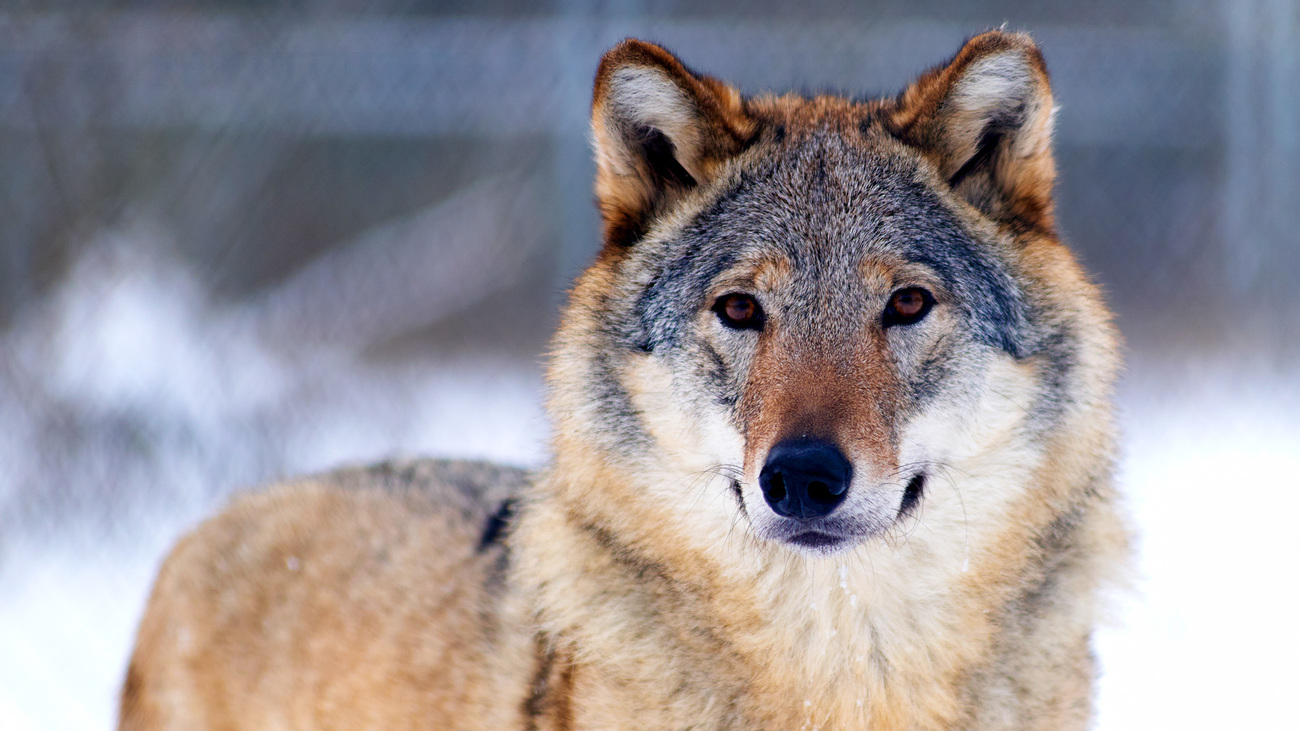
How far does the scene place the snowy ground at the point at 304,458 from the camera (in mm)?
4598

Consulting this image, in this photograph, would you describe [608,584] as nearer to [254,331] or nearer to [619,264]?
[619,264]

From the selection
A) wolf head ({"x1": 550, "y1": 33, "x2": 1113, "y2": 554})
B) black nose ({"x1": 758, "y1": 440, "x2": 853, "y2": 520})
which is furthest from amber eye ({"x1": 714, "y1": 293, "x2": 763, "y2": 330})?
black nose ({"x1": 758, "y1": 440, "x2": 853, "y2": 520})

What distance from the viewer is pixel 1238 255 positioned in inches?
229

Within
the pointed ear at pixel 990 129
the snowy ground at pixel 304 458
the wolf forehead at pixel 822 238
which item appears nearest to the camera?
the wolf forehead at pixel 822 238

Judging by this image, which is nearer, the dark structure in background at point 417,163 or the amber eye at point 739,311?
the amber eye at point 739,311

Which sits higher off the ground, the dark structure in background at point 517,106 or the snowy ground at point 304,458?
the dark structure in background at point 517,106

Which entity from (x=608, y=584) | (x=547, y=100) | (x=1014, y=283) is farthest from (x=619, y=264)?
(x=547, y=100)

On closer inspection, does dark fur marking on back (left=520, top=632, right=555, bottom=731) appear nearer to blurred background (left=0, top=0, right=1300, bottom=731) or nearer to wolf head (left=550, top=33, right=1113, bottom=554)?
wolf head (left=550, top=33, right=1113, bottom=554)

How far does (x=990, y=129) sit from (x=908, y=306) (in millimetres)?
581

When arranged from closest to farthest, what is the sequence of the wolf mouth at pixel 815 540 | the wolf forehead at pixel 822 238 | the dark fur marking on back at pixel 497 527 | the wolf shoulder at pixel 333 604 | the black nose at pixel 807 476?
the black nose at pixel 807 476
the wolf mouth at pixel 815 540
the wolf forehead at pixel 822 238
the wolf shoulder at pixel 333 604
the dark fur marking on back at pixel 497 527

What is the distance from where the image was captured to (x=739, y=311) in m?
2.36

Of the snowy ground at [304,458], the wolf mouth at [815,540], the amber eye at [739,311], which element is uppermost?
the amber eye at [739,311]

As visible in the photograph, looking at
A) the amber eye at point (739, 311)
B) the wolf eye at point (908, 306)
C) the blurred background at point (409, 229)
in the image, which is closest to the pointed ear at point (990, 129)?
the wolf eye at point (908, 306)

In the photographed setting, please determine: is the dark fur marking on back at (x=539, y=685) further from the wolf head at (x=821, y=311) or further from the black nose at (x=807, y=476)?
the black nose at (x=807, y=476)
